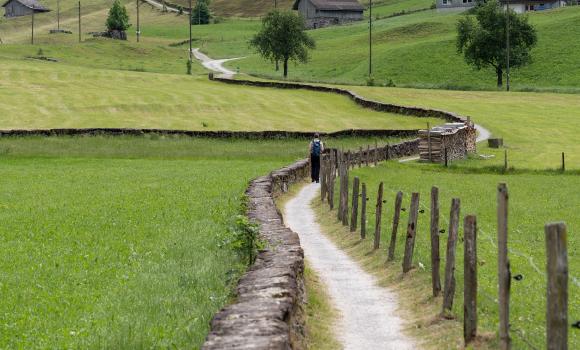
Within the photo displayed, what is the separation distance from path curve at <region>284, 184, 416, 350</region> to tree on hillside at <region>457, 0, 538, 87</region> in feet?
329

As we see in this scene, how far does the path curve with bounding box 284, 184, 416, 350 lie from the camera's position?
642 inches

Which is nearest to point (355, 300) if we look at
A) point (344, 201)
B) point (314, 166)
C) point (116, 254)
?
point (116, 254)

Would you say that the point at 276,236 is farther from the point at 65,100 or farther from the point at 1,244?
the point at 65,100

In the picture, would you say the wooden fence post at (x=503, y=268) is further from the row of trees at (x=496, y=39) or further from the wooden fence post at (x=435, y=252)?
the row of trees at (x=496, y=39)

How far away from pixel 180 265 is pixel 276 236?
2.01 m

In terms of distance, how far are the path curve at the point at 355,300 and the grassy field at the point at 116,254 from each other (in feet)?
6.93

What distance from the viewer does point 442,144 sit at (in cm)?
5962

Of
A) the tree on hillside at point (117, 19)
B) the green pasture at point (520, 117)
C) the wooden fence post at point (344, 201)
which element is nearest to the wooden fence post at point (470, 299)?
the wooden fence post at point (344, 201)

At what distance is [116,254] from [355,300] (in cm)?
566

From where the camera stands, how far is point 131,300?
1675 cm

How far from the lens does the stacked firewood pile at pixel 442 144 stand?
196ft

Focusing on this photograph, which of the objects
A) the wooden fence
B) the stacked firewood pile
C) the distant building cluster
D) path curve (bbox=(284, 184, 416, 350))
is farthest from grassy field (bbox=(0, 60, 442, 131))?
the distant building cluster

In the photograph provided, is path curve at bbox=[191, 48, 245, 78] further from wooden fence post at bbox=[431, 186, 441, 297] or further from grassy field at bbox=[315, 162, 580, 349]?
wooden fence post at bbox=[431, 186, 441, 297]

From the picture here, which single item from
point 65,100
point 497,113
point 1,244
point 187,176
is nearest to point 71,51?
point 65,100
